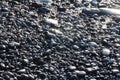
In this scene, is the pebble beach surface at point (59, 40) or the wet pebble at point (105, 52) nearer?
the pebble beach surface at point (59, 40)

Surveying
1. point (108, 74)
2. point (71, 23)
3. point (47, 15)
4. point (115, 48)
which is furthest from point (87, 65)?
point (47, 15)

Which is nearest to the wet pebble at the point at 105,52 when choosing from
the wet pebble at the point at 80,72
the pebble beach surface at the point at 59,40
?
the pebble beach surface at the point at 59,40

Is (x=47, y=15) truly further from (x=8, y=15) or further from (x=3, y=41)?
(x=3, y=41)

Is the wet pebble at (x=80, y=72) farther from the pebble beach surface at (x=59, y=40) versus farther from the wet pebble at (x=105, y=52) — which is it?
the wet pebble at (x=105, y=52)

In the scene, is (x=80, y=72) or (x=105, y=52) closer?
(x=80, y=72)

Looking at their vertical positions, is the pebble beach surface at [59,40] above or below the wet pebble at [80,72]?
above

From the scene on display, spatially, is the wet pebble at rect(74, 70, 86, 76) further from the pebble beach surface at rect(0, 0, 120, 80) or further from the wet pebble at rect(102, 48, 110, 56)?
the wet pebble at rect(102, 48, 110, 56)

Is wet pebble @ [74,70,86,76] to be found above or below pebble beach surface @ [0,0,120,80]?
below

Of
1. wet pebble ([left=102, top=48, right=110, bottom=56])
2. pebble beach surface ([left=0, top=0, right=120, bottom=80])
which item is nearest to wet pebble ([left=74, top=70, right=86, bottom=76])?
pebble beach surface ([left=0, top=0, right=120, bottom=80])
